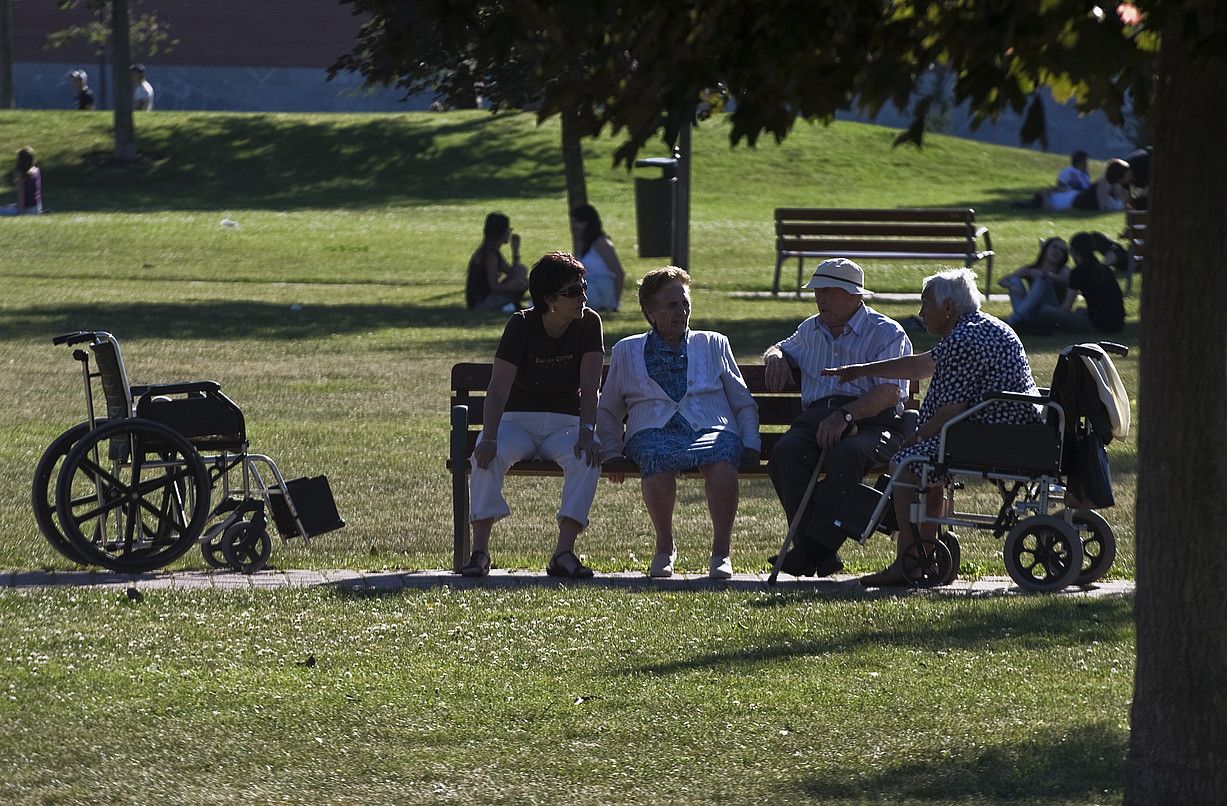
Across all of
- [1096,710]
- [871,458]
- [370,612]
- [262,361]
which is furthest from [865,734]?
[262,361]

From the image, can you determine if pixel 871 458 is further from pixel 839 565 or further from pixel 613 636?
pixel 613 636

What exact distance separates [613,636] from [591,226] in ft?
43.2

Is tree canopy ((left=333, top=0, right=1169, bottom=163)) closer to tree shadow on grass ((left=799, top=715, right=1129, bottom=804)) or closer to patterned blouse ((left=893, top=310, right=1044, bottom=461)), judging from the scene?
tree shadow on grass ((left=799, top=715, right=1129, bottom=804))

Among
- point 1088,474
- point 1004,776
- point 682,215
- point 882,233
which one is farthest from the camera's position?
point 882,233

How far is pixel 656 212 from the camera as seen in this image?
26016mm

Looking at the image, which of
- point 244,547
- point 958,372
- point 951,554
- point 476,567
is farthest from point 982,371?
point 244,547

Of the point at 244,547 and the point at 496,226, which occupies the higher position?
the point at 496,226

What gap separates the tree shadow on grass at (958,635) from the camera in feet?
22.8

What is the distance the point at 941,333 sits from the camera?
8.82 m

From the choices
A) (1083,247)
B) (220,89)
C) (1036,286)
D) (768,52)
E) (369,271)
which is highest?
(220,89)

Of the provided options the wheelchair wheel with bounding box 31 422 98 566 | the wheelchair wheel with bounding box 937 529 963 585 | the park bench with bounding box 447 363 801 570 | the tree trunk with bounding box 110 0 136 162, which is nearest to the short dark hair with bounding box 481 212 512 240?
the park bench with bounding box 447 363 801 570

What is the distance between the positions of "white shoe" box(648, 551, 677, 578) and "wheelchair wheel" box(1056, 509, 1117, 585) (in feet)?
5.27

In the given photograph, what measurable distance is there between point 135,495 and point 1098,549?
398 centimetres

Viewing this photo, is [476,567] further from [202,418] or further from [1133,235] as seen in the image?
Result: [1133,235]
